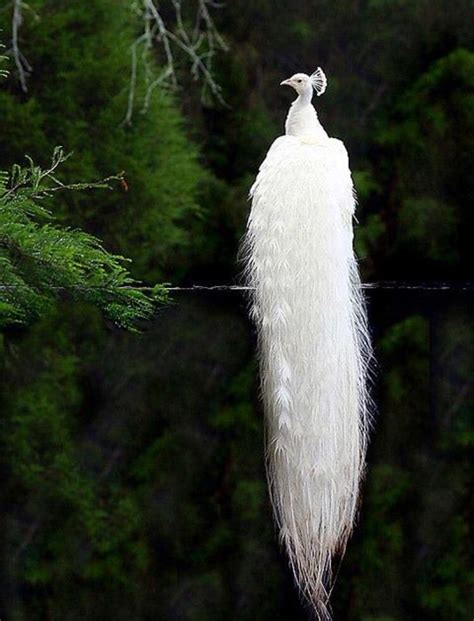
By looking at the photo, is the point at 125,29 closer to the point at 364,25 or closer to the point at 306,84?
the point at 364,25

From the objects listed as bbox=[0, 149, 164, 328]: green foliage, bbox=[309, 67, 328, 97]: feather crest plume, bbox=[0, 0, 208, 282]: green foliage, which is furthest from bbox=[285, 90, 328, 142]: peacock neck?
bbox=[0, 0, 208, 282]: green foliage

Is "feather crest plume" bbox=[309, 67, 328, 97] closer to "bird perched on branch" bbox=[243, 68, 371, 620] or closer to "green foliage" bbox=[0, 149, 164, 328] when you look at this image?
"bird perched on branch" bbox=[243, 68, 371, 620]

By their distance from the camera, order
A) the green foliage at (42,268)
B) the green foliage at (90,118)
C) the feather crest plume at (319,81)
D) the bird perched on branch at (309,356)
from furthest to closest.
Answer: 1. the green foliage at (90,118)
2. the feather crest plume at (319,81)
3. the bird perched on branch at (309,356)
4. the green foliage at (42,268)

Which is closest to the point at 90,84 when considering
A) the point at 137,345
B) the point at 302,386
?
the point at 137,345

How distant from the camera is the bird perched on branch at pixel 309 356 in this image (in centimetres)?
108

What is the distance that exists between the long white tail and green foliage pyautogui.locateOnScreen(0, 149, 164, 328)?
21 centimetres

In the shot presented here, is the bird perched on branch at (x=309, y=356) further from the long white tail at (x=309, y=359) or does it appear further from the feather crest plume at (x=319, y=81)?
the feather crest plume at (x=319, y=81)

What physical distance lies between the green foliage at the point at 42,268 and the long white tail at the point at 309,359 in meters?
0.21

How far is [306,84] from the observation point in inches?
46.3

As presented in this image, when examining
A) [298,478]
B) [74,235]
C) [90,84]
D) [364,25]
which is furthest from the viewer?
[364,25]

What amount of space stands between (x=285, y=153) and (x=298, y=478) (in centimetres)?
36

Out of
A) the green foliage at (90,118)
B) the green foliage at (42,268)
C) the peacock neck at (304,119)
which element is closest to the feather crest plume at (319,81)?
the peacock neck at (304,119)

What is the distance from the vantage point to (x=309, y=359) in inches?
42.6

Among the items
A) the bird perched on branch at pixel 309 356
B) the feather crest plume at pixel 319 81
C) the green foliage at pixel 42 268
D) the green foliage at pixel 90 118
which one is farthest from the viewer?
the green foliage at pixel 90 118
